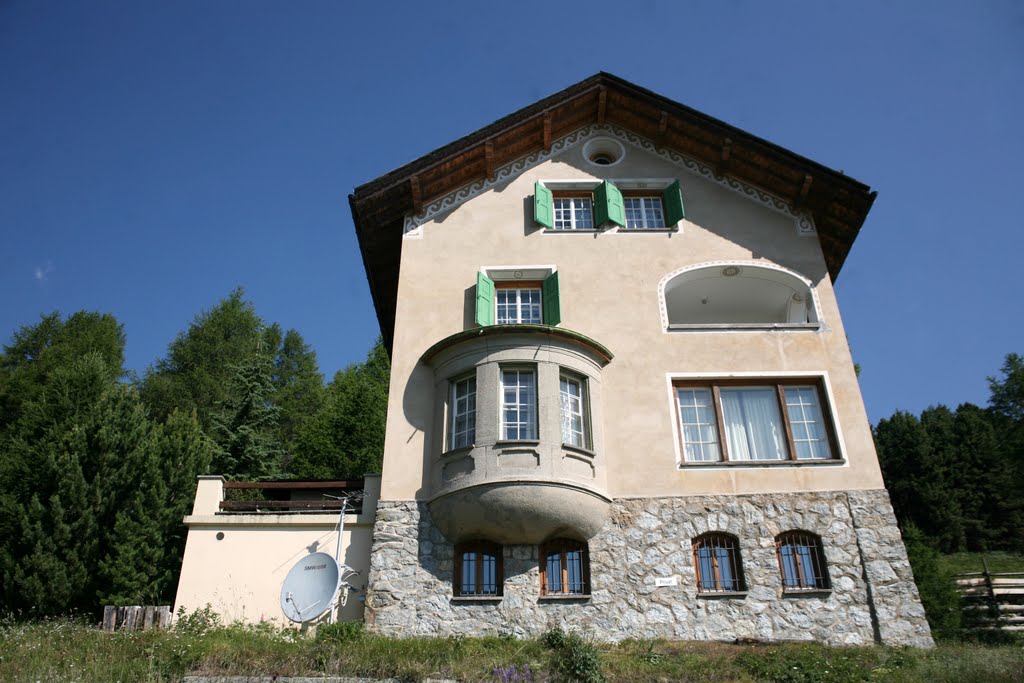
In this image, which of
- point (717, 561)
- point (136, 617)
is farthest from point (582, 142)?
point (136, 617)

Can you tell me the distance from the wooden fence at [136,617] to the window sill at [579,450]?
8.17 m

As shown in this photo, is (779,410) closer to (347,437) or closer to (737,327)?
(737,327)

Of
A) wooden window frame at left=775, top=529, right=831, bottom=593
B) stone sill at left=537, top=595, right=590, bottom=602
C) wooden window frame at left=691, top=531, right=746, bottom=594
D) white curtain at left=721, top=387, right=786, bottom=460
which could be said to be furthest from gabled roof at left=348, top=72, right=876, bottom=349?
stone sill at left=537, top=595, right=590, bottom=602

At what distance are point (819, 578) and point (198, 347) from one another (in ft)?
110

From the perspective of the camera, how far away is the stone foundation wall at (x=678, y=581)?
556 inches

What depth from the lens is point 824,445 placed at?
16.3 metres

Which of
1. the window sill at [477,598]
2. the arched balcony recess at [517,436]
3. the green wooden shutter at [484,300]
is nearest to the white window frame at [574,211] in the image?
the green wooden shutter at [484,300]

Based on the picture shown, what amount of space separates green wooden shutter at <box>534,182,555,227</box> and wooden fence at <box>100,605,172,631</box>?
1174 centimetres

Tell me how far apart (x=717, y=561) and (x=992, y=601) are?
11.5 meters

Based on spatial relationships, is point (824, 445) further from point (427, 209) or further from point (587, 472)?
point (427, 209)

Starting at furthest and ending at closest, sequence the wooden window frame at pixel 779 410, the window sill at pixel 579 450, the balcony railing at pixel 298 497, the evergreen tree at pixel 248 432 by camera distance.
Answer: the evergreen tree at pixel 248 432 < the wooden window frame at pixel 779 410 < the balcony railing at pixel 298 497 < the window sill at pixel 579 450

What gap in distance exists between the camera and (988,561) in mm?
36594

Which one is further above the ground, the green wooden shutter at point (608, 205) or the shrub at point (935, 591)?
the green wooden shutter at point (608, 205)

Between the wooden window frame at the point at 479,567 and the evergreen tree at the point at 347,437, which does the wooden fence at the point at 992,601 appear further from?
Result: the evergreen tree at the point at 347,437
